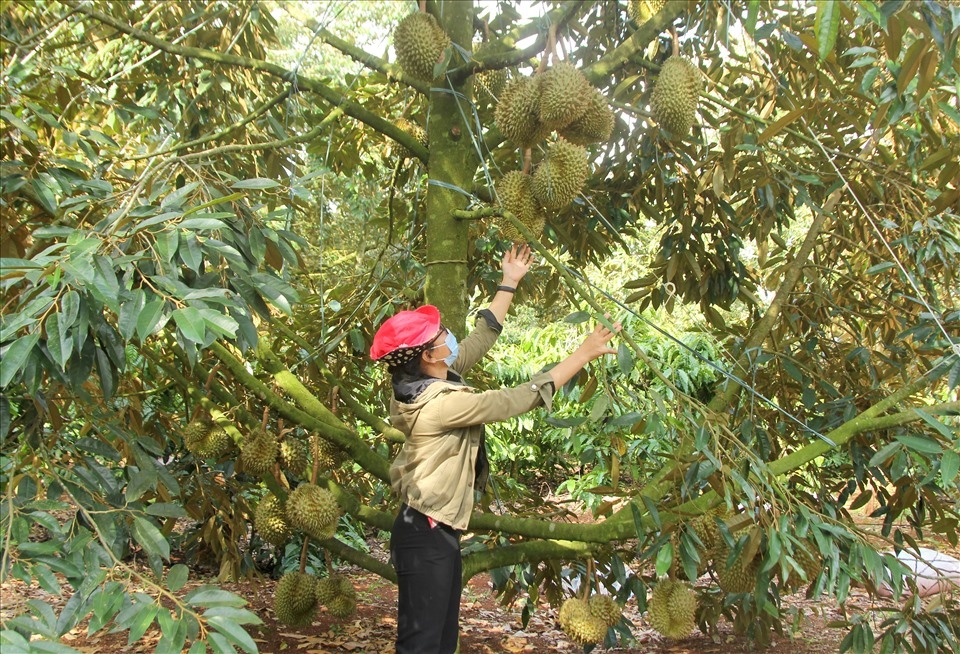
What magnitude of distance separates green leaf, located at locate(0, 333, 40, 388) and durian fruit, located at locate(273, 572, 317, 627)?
60.1 inches

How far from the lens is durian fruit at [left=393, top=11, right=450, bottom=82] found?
89.3 inches

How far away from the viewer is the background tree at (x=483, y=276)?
1472 mm

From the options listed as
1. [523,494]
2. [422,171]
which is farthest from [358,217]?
[523,494]

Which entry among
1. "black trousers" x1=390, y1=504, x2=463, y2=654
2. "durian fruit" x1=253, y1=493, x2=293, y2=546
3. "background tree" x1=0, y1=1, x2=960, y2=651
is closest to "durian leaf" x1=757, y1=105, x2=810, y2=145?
"background tree" x1=0, y1=1, x2=960, y2=651

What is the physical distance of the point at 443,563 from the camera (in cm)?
211

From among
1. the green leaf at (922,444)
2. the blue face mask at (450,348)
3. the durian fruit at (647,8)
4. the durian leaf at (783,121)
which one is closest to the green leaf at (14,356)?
the blue face mask at (450,348)

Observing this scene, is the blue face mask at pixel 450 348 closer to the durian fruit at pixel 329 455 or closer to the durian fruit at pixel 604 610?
the durian fruit at pixel 329 455

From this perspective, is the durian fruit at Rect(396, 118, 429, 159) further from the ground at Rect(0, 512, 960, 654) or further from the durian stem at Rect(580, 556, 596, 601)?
the ground at Rect(0, 512, 960, 654)

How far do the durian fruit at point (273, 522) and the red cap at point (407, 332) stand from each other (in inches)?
29.7

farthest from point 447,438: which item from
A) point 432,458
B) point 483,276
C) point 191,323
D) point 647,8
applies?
point 647,8

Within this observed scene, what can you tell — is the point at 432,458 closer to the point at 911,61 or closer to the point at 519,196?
the point at 519,196

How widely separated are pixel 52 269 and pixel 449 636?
1455 mm

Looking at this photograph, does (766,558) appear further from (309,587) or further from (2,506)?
(2,506)

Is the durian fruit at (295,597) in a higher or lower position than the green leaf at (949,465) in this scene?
lower
